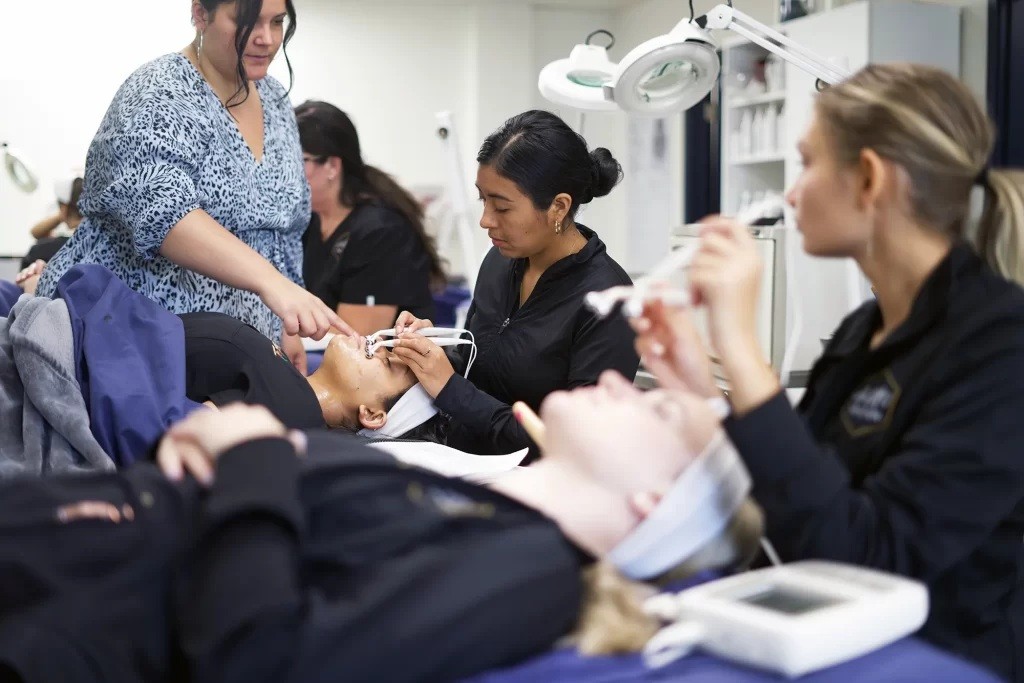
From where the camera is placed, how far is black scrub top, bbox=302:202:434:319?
323 cm

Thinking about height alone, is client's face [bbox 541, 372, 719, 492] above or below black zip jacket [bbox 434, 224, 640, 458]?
above

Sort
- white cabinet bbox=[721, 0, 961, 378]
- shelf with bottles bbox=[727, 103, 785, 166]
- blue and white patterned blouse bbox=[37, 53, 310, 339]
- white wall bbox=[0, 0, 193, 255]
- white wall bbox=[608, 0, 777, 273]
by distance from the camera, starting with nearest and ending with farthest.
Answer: blue and white patterned blouse bbox=[37, 53, 310, 339], white cabinet bbox=[721, 0, 961, 378], shelf with bottles bbox=[727, 103, 785, 166], white wall bbox=[0, 0, 193, 255], white wall bbox=[608, 0, 777, 273]

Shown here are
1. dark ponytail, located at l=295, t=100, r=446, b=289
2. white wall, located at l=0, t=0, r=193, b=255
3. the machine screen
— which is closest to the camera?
the machine screen

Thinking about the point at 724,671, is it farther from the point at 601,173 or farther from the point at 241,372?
the point at 601,173

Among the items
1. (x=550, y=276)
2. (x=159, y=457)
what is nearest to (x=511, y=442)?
(x=550, y=276)

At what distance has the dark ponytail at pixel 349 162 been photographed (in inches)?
132

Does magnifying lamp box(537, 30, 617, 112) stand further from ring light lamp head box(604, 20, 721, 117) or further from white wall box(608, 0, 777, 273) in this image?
white wall box(608, 0, 777, 273)

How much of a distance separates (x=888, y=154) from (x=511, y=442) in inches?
46.5

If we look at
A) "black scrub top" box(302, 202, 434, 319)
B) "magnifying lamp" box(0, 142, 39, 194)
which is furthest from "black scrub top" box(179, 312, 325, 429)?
"magnifying lamp" box(0, 142, 39, 194)

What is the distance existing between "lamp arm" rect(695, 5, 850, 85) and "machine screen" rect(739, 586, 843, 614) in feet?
3.69

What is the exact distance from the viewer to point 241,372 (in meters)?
1.89

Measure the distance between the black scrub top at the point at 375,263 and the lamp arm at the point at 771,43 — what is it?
1289 mm

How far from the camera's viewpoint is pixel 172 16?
6461mm

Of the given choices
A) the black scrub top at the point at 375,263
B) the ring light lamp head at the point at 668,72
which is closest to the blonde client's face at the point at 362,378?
the ring light lamp head at the point at 668,72
